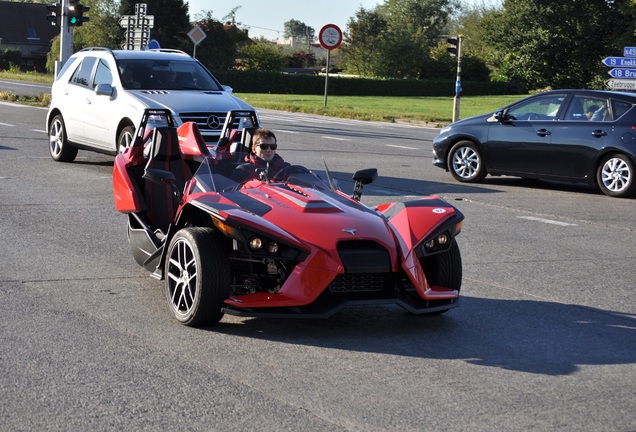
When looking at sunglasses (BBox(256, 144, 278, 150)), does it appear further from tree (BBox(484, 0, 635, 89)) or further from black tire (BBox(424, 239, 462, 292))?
tree (BBox(484, 0, 635, 89))

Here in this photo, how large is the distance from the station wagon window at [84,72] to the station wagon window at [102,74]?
A: 0.19m

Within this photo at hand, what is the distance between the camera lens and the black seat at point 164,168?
27.1 feet

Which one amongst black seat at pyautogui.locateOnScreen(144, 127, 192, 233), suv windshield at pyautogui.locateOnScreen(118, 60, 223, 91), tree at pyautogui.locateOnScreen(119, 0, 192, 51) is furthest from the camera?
tree at pyautogui.locateOnScreen(119, 0, 192, 51)

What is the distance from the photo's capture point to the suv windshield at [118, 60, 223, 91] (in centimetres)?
1568

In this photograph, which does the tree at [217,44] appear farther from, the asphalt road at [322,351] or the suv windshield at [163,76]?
the asphalt road at [322,351]

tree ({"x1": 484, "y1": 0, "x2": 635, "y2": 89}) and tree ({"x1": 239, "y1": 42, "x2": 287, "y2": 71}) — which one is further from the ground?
tree ({"x1": 484, "y1": 0, "x2": 635, "y2": 89})

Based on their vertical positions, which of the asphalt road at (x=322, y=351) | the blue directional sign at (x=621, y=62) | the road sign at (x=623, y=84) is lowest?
the asphalt road at (x=322, y=351)

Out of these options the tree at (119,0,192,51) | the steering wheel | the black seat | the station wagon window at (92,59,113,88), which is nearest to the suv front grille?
the station wagon window at (92,59,113,88)

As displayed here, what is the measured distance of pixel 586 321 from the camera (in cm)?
711

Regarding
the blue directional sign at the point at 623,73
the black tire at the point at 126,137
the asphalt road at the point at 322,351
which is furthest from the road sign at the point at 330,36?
Result: the asphalt road at the point at 322,351

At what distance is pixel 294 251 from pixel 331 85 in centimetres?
6067

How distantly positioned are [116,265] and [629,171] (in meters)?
8.76

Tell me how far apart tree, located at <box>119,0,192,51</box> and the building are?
28079 mm

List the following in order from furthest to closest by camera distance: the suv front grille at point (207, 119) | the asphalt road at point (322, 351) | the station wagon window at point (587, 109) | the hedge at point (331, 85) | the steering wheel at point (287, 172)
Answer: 1. the hedge at point (331, 85)
2. the station wagon window at point (587, 109)
3. the suv front grille at point (207, 119)
4. the steering wheel at point (287, 172)
5. the asphalt road at point (322, 351)
